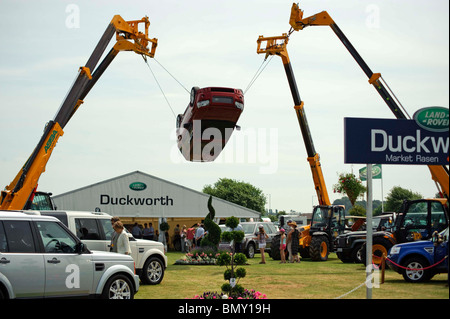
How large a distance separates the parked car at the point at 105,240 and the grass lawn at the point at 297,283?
45 cm

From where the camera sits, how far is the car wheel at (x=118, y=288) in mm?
10719

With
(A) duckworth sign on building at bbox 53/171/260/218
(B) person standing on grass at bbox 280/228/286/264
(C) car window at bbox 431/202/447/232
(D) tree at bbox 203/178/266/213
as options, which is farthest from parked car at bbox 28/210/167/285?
(D) tree at bbox 203/178/266/213

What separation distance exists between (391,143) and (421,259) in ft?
25.3

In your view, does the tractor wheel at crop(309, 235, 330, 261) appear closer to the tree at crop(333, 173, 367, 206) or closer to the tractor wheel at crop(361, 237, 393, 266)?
the tractor wheel at crop(361, 237, 393, 266)

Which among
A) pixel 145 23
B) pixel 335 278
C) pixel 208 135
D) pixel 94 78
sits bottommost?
pixel 335 278

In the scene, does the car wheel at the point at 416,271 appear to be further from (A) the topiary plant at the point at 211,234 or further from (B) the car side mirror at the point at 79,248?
(A) the topiary plant at the point at 211,234

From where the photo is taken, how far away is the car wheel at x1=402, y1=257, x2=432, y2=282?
15180mm

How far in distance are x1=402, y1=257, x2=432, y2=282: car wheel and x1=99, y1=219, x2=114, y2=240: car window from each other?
26.1 ft

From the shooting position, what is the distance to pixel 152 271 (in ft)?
52.6

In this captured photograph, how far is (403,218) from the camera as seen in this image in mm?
19594
